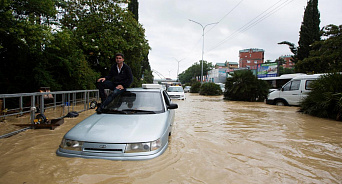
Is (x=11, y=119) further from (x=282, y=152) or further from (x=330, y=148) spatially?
(x=330, y=148)

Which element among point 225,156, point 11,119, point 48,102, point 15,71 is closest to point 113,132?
point 225,156

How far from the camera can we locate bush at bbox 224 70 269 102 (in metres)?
18.6

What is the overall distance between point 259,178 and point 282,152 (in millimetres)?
1611

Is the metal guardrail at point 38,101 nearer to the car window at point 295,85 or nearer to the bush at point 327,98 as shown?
the bush at point 327,98

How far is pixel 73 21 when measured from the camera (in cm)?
1565

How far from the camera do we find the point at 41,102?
6.12 meters

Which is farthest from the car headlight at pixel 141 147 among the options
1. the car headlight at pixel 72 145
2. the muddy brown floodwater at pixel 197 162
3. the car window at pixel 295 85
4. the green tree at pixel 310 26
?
the green tree at pixel 310 26

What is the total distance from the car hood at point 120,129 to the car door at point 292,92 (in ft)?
39.9

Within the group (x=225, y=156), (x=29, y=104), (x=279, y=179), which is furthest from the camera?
(x=29, y=104)

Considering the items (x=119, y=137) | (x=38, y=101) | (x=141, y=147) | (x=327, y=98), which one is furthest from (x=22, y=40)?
(x=327, y=98)

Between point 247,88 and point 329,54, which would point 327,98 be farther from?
point 329,54

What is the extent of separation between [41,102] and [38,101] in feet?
0.55

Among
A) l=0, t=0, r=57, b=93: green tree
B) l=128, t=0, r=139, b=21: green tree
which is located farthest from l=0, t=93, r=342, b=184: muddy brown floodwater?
l=128, t=0, r=139, b=21: green tree

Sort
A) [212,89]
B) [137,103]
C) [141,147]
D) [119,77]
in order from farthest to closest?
[212,89], [119,77], [137,103], [141,147]
